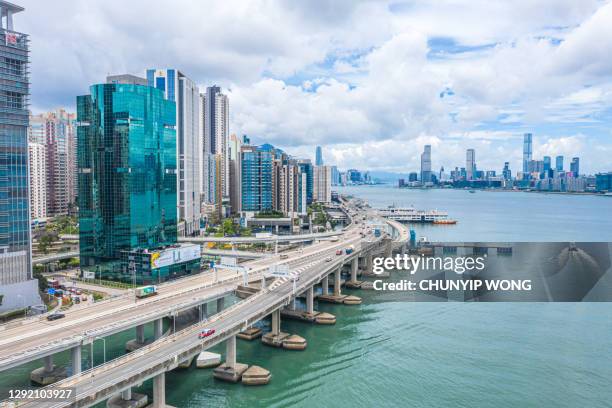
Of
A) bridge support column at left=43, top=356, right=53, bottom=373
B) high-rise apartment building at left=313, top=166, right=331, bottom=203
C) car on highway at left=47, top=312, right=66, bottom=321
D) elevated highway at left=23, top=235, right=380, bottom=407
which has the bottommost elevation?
bridge support column at left=43, top=356, right=53, bottom=373

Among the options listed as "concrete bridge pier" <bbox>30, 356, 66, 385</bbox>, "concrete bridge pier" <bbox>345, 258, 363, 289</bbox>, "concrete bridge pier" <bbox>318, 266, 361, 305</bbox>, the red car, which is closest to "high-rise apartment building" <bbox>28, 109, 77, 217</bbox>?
"concrete bridge pier" <bbox>345, 258, 363, 289</bbox>

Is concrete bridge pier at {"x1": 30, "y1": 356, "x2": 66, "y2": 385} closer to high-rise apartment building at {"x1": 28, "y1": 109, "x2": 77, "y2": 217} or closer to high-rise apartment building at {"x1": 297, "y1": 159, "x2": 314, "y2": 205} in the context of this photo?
high-rise apartment building at {"x1": 28, "y1": 109, "x2": 77, "y2": 217}

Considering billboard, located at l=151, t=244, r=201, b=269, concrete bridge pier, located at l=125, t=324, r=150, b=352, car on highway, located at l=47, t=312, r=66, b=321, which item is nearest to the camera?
car on highway, located at l=47, t=312, r=66, b=321

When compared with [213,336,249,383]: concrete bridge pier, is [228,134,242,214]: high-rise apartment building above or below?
above

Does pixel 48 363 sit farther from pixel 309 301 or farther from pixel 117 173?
pixel 117 173

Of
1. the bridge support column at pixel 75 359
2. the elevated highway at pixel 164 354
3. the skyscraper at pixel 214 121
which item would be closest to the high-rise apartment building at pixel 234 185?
the skyscraper at pixel 214 121

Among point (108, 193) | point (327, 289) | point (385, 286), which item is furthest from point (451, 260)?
point (108, 193)

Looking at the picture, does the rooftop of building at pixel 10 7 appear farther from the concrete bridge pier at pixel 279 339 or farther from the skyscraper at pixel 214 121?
the skyscraper at pixel 214 121

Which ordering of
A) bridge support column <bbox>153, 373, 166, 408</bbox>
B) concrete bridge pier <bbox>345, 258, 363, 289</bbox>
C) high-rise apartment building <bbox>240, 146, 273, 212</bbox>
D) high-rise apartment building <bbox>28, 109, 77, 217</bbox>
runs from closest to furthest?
bridge support column <bbox>153, 373, 166, 408</bbox> → concrete bridge pier <bbox>345, 258, 363, 289</bbox> → high-rise apartment building <bbox>28, 109, 77, 217</bbox> → high-rise apartment building <bbox>240, 146, 273, 212</bbox>
